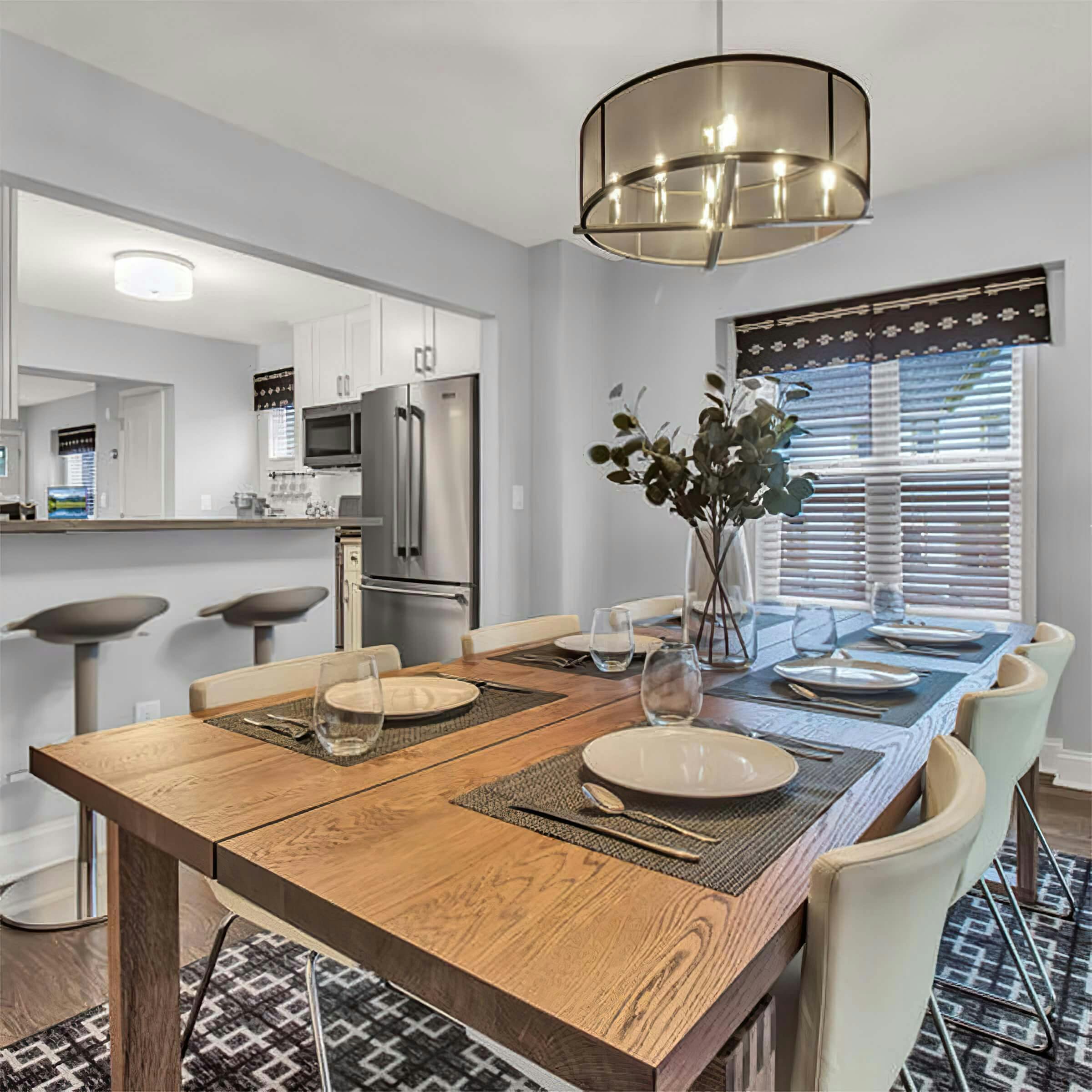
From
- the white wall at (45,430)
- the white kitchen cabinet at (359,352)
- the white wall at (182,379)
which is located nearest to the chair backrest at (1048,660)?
the white kitchen cabinet at (359,352)

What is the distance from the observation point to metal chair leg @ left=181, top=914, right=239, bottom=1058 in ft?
4.48

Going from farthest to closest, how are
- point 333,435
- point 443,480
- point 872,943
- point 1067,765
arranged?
point 333,435, point 443,480, point 1067,765, point 872,943

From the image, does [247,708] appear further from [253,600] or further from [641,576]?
[641,576]

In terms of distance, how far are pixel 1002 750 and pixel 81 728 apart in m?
2.34

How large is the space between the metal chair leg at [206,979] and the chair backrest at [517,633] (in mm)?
765

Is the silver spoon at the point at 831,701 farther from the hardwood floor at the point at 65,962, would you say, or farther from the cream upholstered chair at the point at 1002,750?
the hardwood floor at the point at 65,962

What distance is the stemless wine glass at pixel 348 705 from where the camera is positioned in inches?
41.3

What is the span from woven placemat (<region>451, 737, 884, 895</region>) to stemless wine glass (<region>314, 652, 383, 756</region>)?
0.20 metres

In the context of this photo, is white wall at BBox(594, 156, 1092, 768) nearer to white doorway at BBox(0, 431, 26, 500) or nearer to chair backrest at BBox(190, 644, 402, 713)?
white doorway at BBox(0, 431, 26, 500)

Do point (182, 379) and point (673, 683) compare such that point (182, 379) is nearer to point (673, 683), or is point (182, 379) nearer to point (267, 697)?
point (267, 697)

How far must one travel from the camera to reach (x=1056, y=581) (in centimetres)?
306

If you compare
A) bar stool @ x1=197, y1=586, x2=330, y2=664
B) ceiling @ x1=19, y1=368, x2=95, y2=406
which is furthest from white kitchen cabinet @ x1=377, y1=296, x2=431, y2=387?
ceiling @ x1=19, y1=368, x2=95, y2=406

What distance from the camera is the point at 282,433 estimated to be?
608 cm

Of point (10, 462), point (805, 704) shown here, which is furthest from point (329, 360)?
point (805, 704)
